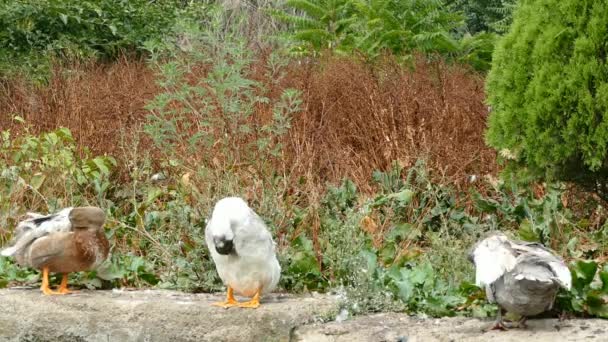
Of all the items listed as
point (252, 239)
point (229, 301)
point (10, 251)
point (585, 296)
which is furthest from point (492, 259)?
point (10, 251)

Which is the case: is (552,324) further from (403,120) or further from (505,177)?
(403,120)

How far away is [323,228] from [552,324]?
2051 mm

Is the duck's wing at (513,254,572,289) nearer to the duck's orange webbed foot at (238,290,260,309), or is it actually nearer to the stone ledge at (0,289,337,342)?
the stone ledge at (0,289,337,342)

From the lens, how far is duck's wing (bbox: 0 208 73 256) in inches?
209

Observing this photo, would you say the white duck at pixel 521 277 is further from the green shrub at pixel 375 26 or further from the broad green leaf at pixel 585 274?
the green shrub at pixel 375 26

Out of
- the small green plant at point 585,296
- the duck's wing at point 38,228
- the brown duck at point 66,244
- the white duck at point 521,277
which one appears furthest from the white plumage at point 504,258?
the duck's wing at point 38,228

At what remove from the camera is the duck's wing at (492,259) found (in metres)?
4.33

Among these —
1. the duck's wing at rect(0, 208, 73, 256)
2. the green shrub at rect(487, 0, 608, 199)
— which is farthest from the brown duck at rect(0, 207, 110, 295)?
the green shrub at rect(487, 0, 608, 199)

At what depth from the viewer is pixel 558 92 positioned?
20.2 ft

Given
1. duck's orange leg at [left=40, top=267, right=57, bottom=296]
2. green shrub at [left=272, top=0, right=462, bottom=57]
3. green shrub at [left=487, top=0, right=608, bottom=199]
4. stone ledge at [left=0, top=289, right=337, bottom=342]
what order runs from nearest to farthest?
stone ledge at [left=0, top=289, right=337, bottom=342] < duck's orange leg at [left=40, top=267, right=57, bottom=296] < green shrub at [left=487, top=0, right=608, bottom=199] < green shrub at [left=272, top=0, right=462, bottom=57]

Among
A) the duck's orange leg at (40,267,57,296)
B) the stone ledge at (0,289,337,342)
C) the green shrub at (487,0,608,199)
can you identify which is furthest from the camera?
the green shrub at (487,0,608,199)

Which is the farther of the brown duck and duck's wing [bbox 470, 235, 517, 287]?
the brown duck

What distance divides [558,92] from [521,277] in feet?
7.38

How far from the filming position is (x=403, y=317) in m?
4.89
